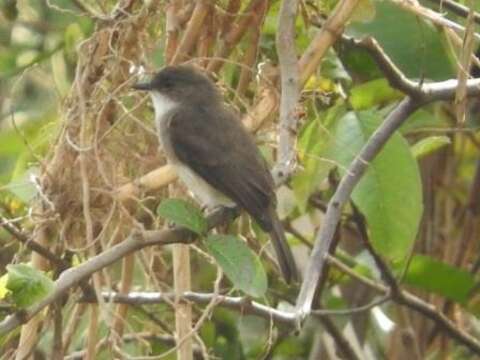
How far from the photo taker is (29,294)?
8.18ft

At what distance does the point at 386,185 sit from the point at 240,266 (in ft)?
2.07

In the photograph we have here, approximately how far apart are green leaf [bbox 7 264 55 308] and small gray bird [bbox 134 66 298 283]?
0.94m

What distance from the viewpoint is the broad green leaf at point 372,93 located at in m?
3.75

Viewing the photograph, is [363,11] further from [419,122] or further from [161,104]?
[161,104]

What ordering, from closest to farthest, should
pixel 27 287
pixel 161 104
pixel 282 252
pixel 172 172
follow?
pixel 27 287 < pixel 172 172 < pixel 282 252 < pixel 161 104

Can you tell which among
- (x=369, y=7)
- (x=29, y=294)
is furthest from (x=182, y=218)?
(x=369, y=7)

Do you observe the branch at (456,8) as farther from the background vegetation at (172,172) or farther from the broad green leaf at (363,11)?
the broad green leaf at (363,11)

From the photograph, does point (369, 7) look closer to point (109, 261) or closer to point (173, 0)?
point (173, 0)

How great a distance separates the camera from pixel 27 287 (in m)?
2.50

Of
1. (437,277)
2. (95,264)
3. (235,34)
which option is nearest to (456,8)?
(235,34)

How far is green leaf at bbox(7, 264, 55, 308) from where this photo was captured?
249 cm

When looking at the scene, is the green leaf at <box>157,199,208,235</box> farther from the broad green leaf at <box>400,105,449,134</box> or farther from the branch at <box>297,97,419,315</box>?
the broad green leaf at <box>400,105,449,134</box>

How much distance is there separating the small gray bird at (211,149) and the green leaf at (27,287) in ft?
3.08

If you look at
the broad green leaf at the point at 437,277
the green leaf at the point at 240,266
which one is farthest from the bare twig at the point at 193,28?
the broad green leaf at the point at 437,277
